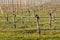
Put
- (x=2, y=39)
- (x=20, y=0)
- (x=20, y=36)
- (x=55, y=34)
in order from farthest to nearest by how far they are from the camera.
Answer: (x=20, y=0) < (x=55, y=34) < (x=20, y=36) < (x=2, y=39)

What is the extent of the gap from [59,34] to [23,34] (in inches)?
125

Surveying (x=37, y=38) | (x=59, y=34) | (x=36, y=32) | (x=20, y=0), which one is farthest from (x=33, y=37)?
(x=20, y=0)

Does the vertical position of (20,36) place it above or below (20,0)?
below

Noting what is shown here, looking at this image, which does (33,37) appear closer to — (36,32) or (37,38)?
(37,38)

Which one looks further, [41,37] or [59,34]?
[59,34]

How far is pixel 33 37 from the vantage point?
16328 millimetres

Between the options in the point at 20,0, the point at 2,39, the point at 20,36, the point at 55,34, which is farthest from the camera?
the point at 20,0

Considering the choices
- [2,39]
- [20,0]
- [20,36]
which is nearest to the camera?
[2,39]

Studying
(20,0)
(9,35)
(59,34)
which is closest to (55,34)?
(59,34)

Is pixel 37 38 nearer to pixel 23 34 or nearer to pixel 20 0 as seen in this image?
pixel 23 34

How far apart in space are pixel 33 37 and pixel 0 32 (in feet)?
11.5

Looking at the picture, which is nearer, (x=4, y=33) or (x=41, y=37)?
(x=41, y=37)

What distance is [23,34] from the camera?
17.5 m

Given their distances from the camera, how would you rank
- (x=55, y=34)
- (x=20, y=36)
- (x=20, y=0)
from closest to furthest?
(x=20, y=36) → (x=55, y=34) → (x=20, y=0)
